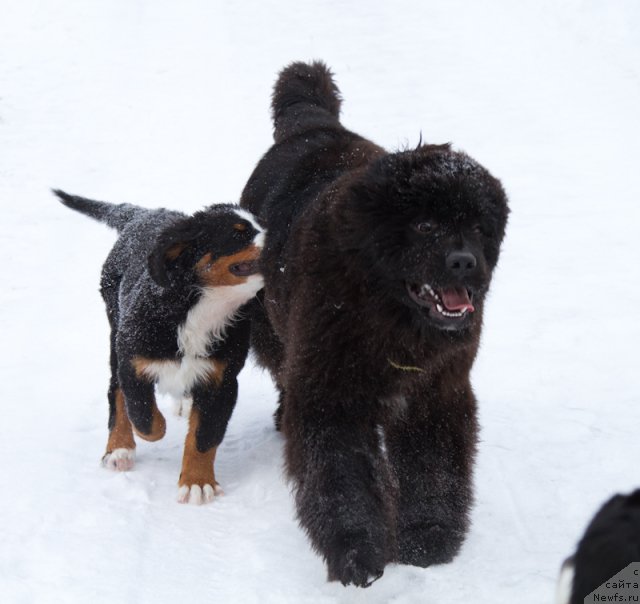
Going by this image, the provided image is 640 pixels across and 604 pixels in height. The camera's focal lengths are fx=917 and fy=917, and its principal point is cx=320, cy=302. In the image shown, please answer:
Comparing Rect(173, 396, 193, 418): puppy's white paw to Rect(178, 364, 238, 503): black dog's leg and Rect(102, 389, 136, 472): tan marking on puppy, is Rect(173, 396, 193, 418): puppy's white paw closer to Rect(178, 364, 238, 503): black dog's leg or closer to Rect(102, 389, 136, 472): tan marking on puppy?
Rect(102, 389, 136, 472): tan marking on puppy

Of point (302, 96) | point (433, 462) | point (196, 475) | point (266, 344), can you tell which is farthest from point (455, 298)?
point (302, 96)

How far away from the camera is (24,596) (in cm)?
382

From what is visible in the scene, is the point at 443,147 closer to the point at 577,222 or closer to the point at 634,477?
the point at 634,477

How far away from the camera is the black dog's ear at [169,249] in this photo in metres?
5.19

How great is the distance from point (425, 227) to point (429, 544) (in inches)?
58.4

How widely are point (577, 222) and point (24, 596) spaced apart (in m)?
7.71

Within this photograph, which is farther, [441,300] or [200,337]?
[200,337]

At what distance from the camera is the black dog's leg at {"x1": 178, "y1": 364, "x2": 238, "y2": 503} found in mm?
5074

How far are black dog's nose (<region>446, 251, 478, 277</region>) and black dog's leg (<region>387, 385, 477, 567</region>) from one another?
78cm

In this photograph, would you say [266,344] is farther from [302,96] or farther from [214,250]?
[302,96]

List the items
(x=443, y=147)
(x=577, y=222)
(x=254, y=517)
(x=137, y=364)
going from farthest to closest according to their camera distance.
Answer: (x=577, y=222)
(x=137, y=364)
(x=254, y=517)
(x=443, y=147)

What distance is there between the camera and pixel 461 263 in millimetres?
3744

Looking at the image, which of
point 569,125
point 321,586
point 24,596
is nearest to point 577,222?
point 569,125

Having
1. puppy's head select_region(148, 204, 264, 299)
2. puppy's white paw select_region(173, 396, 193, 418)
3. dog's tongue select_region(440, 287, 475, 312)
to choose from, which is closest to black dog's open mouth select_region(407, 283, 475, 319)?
dog's tongue select_region(440, 287, 475, 312)
